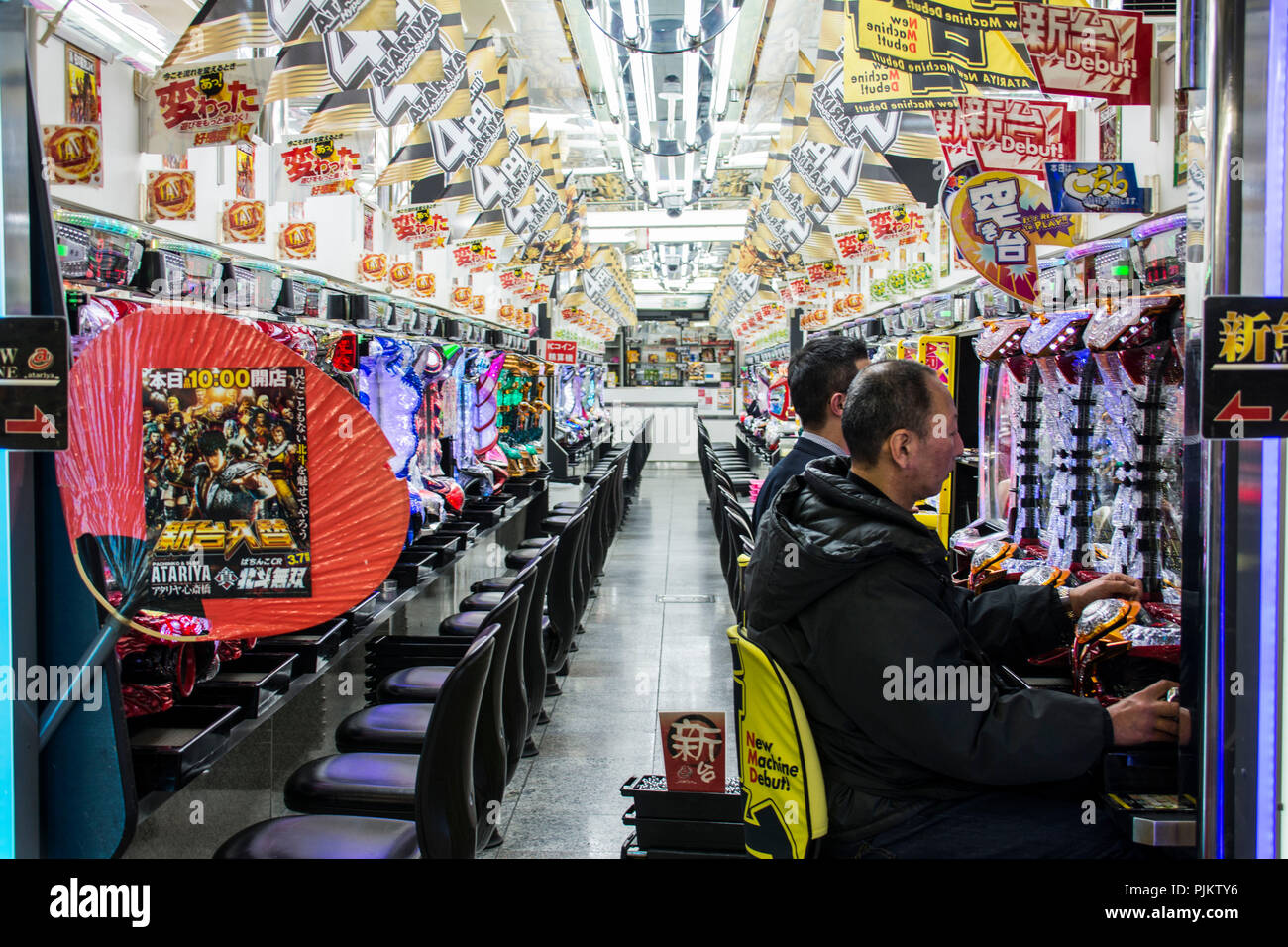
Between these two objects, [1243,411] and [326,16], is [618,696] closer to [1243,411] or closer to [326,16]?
[326,16]

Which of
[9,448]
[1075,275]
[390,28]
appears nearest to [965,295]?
[1075,275]

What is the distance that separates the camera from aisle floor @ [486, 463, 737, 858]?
3979 millimetres

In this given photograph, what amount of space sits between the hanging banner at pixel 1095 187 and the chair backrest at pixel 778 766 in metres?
2.09

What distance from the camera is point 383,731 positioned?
329 cm

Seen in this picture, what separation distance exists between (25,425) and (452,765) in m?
1.16

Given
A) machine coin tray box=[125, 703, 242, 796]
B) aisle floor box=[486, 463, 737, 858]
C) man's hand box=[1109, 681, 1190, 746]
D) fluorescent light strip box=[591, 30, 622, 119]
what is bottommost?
aisle floor box=[486, 463, 737, 858]

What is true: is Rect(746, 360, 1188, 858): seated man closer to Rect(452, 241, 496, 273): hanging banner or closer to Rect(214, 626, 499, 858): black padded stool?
Rect(214, 626, 499, 858): black padded stool

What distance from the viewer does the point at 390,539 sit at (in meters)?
1.91

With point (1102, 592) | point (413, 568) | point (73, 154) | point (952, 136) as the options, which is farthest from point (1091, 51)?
point (73, 154)

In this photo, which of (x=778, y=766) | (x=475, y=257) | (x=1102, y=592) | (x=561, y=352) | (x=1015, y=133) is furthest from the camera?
(x=561, y=352)

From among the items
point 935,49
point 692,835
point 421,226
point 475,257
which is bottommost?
point 692,835

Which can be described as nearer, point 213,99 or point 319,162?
point 213,99

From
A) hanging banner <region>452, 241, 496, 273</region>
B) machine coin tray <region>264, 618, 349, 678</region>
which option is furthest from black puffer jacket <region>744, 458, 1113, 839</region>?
hanging banner <region>452, 241, 496, 273</region>

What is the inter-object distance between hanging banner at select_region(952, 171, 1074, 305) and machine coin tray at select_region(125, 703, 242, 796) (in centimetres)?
273
